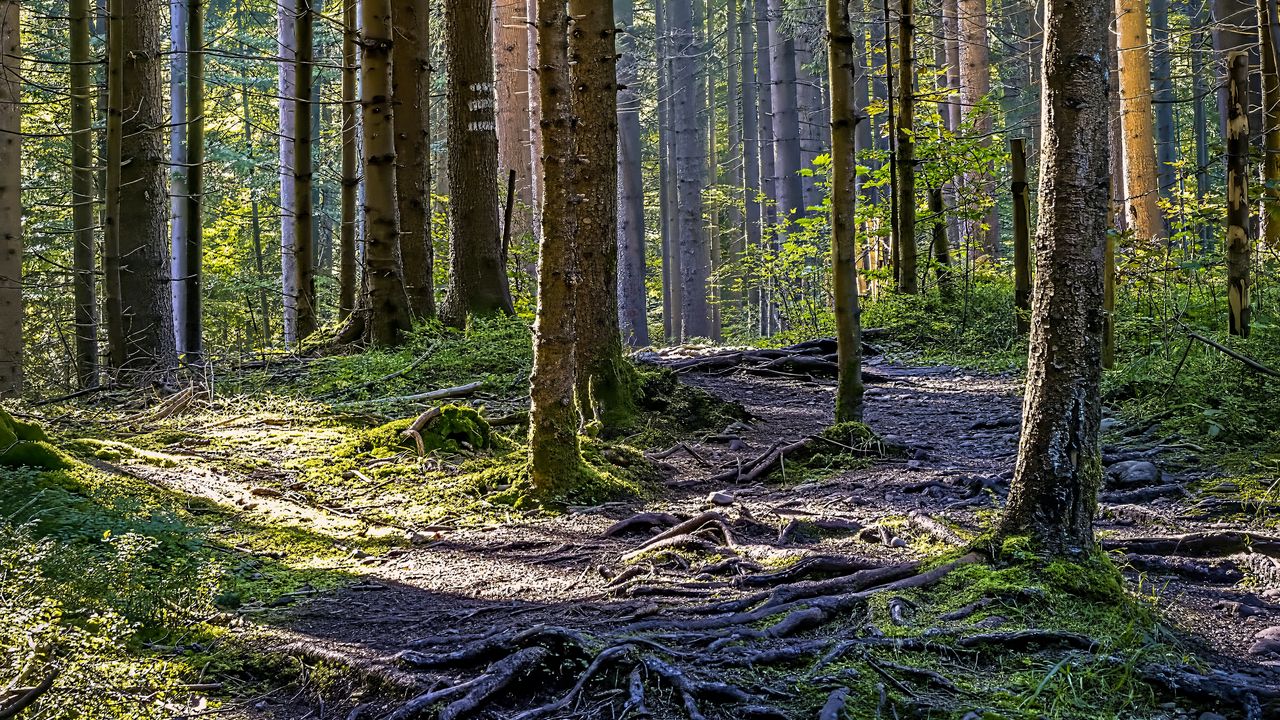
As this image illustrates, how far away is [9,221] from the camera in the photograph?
10.3m

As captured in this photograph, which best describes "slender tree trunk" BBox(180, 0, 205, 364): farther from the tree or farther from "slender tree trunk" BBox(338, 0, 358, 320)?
the tree

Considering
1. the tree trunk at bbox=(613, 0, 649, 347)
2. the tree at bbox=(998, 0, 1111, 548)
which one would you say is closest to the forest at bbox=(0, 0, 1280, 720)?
the tree at bbox=(998, 0, 1111, 548)

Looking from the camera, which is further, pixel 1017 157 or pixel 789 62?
pixel 789 62

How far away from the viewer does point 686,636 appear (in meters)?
3.69

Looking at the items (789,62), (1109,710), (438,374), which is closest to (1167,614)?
(1109,710)

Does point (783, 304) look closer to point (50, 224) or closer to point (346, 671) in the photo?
point (346, 671)

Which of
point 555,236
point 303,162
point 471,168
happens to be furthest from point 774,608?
point 303,162

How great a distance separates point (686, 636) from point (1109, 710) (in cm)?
146

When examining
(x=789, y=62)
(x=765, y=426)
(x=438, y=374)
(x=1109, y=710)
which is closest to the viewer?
(x=1109, y=710)

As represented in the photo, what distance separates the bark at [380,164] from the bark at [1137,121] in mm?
11400

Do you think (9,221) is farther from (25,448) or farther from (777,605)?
(777,605)

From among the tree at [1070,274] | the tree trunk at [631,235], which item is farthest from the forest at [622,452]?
the tree trunk at [631,235]

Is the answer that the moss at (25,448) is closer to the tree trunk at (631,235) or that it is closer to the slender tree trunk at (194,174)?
the slender tree trunk at (194,174)

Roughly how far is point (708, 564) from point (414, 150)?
888 centimetres
